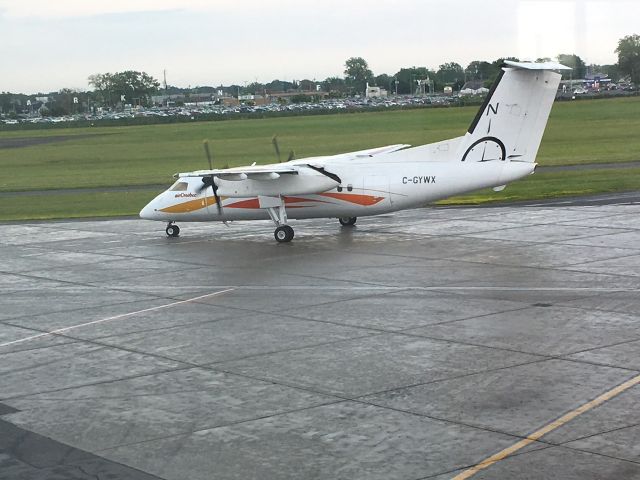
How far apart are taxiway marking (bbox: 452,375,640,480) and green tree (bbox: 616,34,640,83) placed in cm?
5886

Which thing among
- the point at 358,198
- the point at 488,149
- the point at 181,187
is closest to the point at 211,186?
the point at 181,187

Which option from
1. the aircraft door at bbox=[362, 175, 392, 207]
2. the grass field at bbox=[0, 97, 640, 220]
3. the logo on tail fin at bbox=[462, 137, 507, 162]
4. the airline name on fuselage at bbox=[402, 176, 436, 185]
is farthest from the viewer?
the grass field at bbox=[0, 97, 640, 220]

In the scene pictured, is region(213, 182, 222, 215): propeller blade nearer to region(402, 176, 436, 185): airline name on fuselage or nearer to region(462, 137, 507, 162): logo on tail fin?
region(402, 176, 436, 185): airline name on fuselage

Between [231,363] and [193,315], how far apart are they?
4.88m

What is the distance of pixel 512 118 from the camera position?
32500 millimetres

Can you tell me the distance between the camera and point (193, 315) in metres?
22.7

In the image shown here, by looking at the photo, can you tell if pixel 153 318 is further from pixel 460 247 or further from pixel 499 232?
pixel 499 232

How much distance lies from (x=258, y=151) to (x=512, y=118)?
185ft

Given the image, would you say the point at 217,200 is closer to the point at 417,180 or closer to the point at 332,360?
the point at 417,180

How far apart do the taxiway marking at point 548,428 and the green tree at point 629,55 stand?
58.9m

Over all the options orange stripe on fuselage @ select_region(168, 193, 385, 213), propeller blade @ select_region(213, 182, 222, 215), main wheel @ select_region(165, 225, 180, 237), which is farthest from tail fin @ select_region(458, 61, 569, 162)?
main wheel @ select_region(165, 225, 180, 237)

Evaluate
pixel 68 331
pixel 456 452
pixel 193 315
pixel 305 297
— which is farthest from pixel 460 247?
pixel 456 452

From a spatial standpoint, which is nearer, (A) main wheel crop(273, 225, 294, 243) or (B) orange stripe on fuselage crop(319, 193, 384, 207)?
(B) orange stripe on fuselage crop(319, 193, 384, 207)

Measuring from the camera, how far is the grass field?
1986 inches
